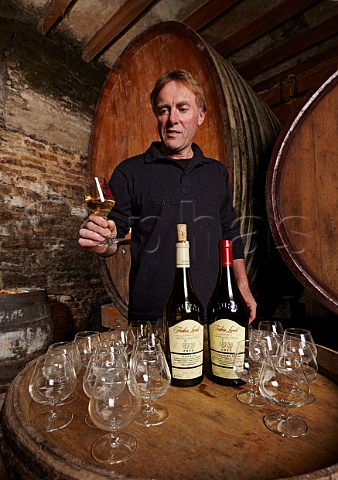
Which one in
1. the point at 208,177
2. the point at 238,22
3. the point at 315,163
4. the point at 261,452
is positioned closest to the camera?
the point at 261,452

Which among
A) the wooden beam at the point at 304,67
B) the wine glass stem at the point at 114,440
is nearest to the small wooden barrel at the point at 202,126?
the wooden beam at the point at 304,67

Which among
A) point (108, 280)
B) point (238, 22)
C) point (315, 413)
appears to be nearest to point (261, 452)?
point (315, 413)

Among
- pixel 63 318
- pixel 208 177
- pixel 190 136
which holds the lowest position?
pixel 63 318

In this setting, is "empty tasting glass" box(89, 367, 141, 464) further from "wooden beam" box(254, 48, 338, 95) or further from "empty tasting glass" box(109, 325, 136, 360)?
"wooden beam" box(254, 48, 338, 95)

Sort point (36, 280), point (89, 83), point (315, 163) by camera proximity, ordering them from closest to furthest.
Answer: point (315, 163) < point (36, 280) < point (89, 83)

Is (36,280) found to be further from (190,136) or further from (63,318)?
(190,136)

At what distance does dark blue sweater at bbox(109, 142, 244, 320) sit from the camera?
4.68 ft

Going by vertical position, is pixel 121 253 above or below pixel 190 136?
below

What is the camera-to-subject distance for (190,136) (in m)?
1.49

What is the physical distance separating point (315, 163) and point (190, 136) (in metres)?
0.58

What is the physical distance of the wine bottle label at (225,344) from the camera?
81 cm

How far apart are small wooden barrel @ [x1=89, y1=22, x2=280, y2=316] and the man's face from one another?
0.15 m

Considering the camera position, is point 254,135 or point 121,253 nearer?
point 254,135

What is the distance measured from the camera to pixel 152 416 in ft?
2.19
